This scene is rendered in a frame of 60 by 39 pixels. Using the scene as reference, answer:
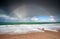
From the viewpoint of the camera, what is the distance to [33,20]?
1757 mm

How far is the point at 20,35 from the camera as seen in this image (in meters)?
1.68

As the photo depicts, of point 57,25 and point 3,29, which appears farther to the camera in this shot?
point 57,25

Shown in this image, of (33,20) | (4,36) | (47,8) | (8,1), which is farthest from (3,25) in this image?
(47,8)

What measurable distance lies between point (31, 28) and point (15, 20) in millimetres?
365

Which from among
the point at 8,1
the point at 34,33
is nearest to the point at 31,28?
the point at 34,33

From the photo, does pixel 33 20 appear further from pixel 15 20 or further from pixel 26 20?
pixel 15 20

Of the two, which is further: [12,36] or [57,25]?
[57,25]

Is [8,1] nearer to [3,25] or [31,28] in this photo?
[3,25]

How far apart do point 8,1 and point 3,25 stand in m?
0.50

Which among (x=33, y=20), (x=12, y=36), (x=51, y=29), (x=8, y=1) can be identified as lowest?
(x=12, y=36)

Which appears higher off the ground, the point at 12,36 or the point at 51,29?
the point at 51,29

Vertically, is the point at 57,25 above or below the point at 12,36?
above

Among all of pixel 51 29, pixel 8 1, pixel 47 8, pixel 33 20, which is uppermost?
pixel 8 1

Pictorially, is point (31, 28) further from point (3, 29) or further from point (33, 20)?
point (3, 29)
